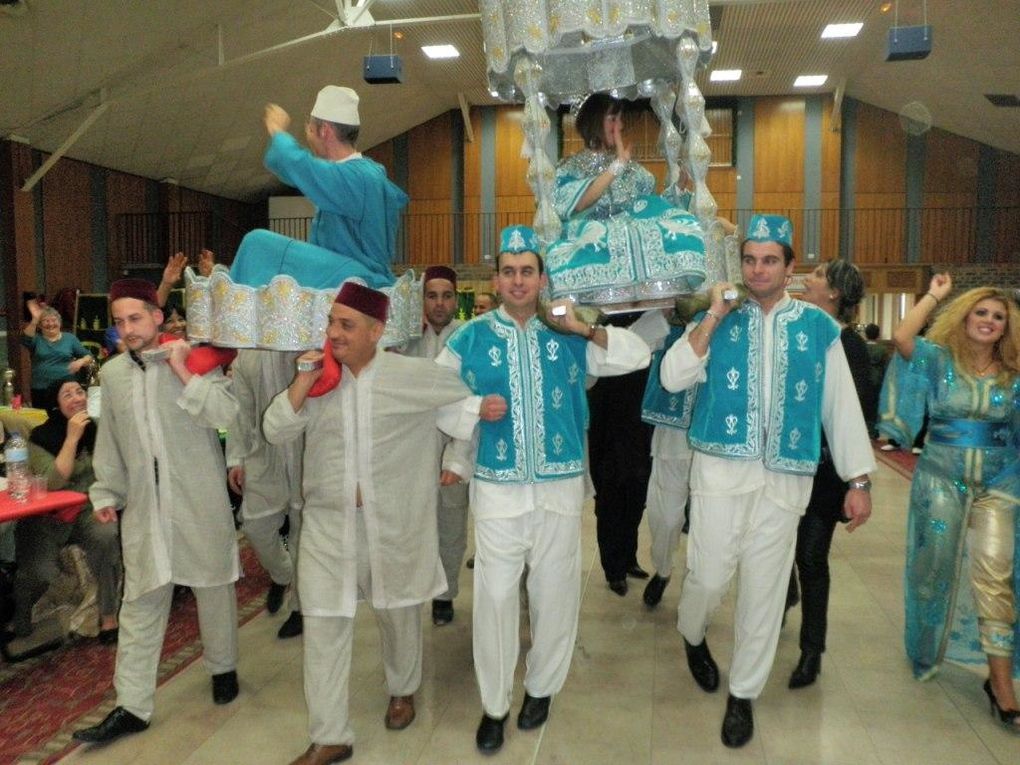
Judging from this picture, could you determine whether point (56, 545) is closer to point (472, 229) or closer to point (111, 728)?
point (111, 728)

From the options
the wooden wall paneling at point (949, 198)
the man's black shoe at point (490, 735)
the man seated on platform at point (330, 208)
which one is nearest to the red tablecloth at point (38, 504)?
the man seated on platform at point (330, 208)

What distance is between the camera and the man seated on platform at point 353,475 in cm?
291

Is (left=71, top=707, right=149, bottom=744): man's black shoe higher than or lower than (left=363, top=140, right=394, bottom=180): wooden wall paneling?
lower

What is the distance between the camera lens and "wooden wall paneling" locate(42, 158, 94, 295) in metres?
12.5

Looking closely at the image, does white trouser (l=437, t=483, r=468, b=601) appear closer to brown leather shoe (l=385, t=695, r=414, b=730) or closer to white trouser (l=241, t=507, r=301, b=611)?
white trouser (l=241, t=507, r=301, b=611)

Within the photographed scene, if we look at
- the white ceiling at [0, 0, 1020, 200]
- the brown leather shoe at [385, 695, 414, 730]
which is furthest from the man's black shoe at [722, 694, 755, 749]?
the white ceiling at [0, 0, 1020, 200]

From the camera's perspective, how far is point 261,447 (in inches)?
167

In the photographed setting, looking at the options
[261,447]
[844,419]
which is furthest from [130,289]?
[844,419]

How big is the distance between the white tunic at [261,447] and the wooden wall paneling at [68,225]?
379 inches

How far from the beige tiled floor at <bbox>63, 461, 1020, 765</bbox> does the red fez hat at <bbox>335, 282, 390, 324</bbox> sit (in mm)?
1470

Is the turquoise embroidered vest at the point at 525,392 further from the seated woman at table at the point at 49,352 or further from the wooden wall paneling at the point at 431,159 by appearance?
the wooden wall paneling at the point at 431,159

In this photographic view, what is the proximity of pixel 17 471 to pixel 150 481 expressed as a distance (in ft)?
2.98

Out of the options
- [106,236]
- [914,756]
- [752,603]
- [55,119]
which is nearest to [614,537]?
[752,603]

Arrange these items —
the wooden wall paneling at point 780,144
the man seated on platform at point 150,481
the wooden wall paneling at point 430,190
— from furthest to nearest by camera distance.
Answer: the wooden wall paneling at point 430,190 → the wooden wall paneling at point 780,144 → the man seated on platform at point 150,481
